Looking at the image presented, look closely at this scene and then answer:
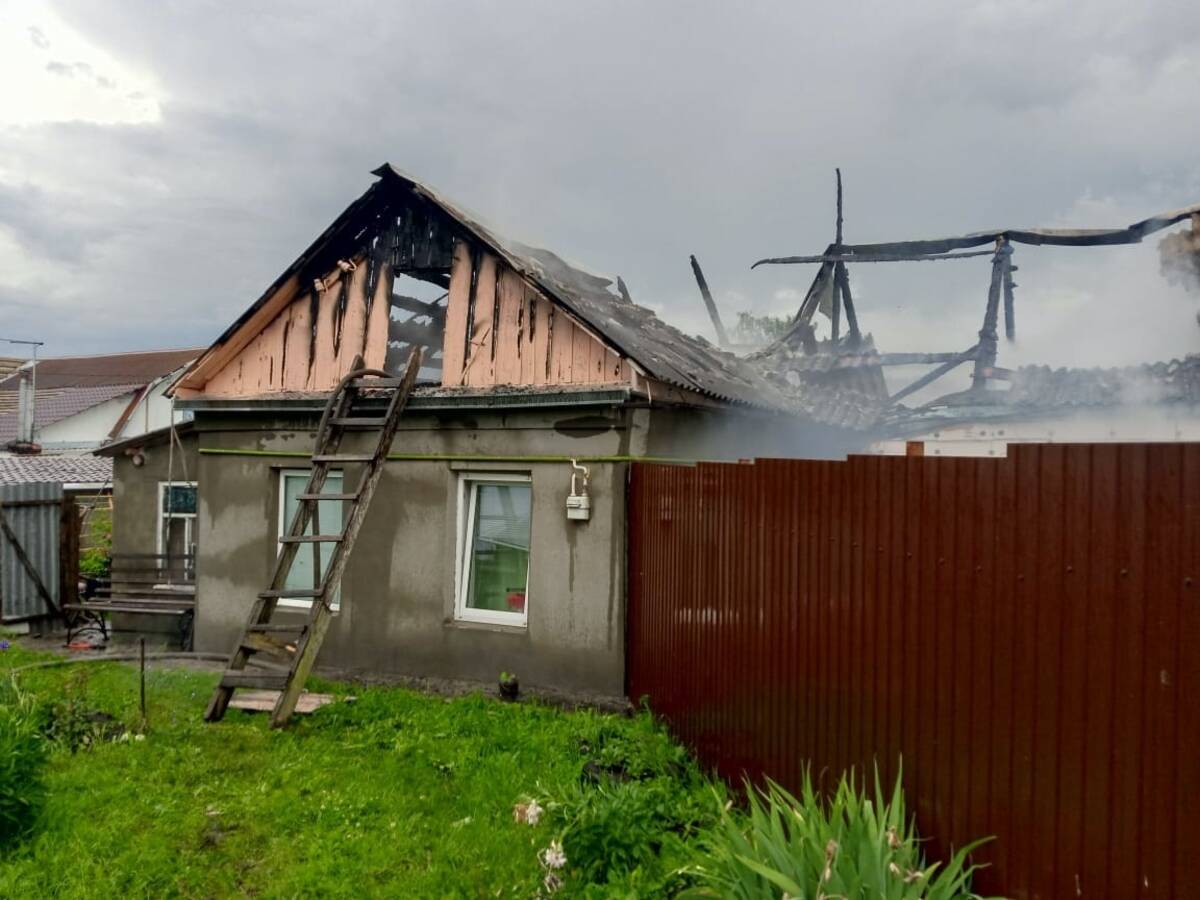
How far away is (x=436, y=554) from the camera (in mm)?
7750

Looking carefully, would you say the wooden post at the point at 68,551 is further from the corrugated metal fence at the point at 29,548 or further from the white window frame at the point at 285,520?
the white window frame at the point at 285,520

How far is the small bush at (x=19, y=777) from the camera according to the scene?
4676 mm

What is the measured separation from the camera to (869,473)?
12.5ft

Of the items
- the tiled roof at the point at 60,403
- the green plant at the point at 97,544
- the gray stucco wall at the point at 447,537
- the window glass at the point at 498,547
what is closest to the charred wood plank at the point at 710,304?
the gray stucco wall at the point at 447,537

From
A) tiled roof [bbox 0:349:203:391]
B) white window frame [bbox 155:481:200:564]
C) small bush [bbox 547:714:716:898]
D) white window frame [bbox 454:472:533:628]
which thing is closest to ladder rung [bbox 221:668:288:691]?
white window frame [bbox 454:472:533:628]

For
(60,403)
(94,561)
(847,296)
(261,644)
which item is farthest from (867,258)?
(60,403)

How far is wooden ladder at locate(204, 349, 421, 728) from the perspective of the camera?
20.9ft

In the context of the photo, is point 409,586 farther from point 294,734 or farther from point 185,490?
point 185,490

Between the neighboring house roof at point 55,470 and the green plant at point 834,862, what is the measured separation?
18.4m

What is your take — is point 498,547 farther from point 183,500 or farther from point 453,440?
point 183,500

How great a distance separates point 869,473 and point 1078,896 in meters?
1.84

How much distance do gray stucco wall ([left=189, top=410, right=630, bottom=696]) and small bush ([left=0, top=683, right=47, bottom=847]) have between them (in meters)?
3.16

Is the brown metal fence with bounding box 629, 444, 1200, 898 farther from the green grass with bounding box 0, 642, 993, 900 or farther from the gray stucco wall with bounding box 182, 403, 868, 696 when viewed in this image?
the gray stucco wall with bounding box 182, 403, 868, 696

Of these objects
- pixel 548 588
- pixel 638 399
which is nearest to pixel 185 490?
pixel 548 588
